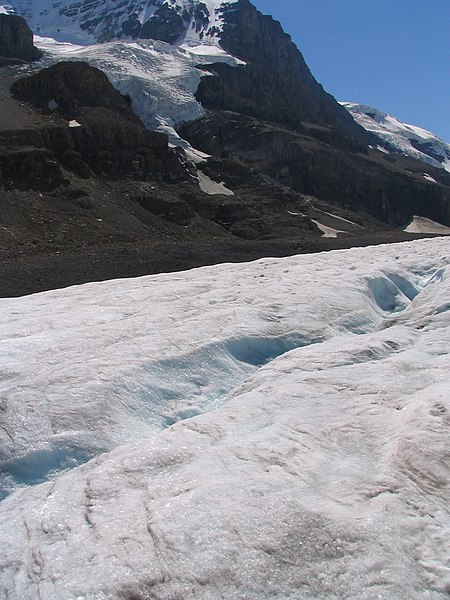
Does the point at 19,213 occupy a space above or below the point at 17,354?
below

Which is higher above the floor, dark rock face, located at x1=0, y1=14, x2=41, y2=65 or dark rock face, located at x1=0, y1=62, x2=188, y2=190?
dark rock face, located at x1=0, y1=14, x2=41, y2=65

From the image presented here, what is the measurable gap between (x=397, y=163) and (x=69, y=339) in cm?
12479

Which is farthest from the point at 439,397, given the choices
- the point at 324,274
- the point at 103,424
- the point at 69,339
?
the point at 324,274

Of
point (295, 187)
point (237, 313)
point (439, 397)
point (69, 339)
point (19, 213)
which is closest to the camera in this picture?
point (439, 397)

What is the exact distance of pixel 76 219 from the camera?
116ft

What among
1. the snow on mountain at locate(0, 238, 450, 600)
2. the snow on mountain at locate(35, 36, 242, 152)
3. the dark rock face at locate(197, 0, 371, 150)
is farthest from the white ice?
the dark rock face at locate(197, 0, 371, 150)

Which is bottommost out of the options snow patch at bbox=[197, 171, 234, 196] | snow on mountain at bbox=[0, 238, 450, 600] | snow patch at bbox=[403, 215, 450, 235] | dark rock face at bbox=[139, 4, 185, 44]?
snow on mountain at bbox=[0, 238, 450, 600]

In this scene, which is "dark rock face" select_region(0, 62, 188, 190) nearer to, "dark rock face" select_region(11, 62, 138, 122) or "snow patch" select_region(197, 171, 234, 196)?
"dark rock face" select_region(11, 62, 138, 122)

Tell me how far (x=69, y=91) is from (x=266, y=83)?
2483 inches

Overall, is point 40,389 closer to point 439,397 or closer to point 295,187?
point 439,397

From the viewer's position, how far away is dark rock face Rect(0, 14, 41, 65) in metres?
88.6

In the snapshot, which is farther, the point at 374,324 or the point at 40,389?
the point at 374,324

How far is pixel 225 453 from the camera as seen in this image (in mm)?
4535

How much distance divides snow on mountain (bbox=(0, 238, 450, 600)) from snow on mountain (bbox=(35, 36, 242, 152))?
2638 inches
